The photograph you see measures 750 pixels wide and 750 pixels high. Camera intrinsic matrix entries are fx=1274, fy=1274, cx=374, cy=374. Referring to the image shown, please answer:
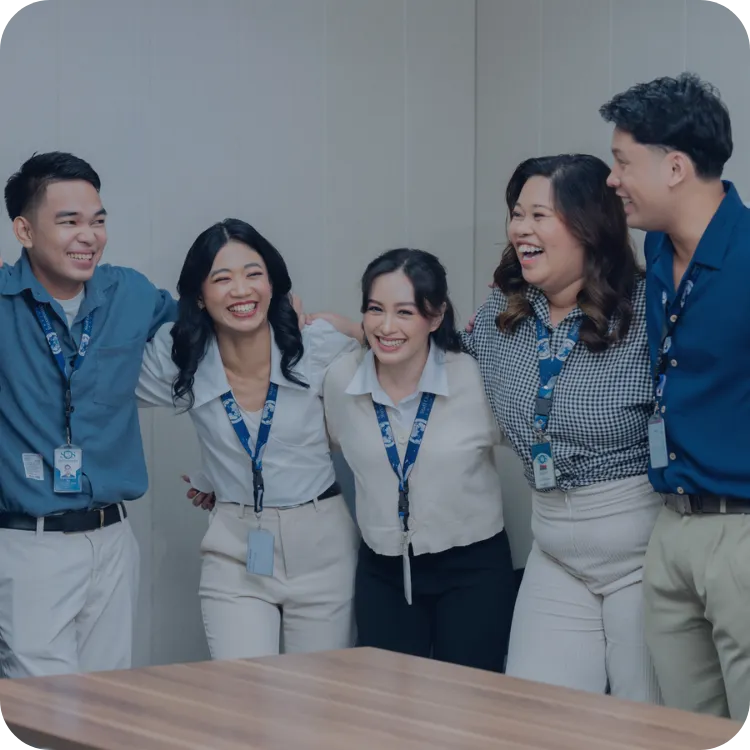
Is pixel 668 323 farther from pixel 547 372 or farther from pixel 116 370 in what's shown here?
pixel 116 370

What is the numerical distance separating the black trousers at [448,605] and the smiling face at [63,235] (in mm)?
1132

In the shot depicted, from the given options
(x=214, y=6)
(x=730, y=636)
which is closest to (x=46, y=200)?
(x=214, y=6)

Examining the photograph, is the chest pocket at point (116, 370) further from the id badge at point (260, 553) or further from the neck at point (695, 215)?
the neck at point (695, 215)

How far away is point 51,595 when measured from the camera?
10.7ft

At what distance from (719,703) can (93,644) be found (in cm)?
163

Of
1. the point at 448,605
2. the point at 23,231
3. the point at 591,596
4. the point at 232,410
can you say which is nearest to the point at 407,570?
the point at 448,605

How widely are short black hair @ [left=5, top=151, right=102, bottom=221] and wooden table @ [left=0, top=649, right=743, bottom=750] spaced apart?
1402 millimetres

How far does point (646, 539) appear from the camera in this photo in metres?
3.10

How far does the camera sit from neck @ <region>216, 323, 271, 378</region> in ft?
11.6

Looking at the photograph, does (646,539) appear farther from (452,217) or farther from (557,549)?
(452,217)

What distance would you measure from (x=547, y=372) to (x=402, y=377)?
477 mm

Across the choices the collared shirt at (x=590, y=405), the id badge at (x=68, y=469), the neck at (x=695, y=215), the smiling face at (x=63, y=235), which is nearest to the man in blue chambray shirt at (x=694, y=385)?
the neck at (x=695, y=215)

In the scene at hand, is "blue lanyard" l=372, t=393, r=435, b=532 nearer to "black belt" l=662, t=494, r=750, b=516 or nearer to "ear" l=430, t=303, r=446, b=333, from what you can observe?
"ear" l=430, t=303, r=446, b=333

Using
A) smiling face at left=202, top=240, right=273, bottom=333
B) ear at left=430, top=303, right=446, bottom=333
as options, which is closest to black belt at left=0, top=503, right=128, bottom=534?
smiling face at left=202, top=240, right=273, bottom=333
